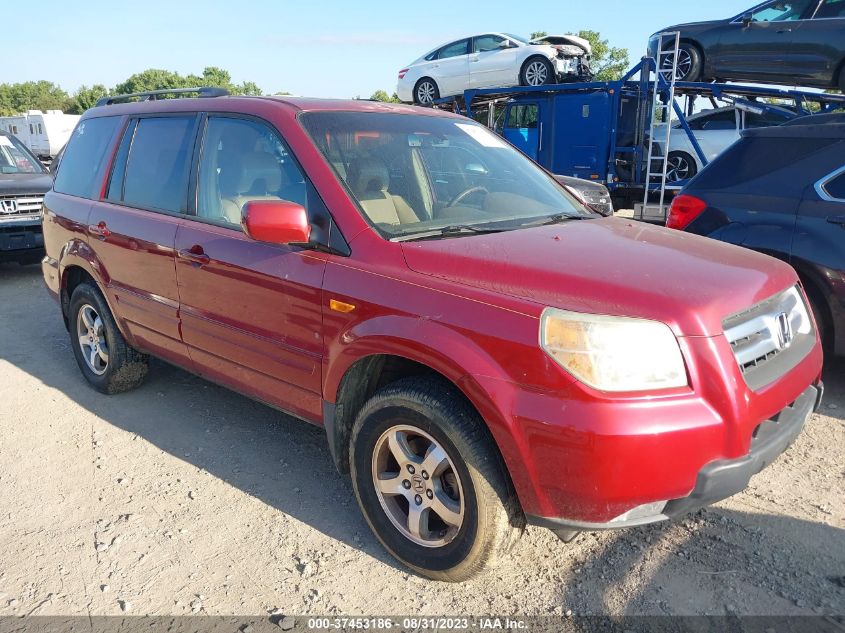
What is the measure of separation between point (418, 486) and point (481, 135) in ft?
6.90

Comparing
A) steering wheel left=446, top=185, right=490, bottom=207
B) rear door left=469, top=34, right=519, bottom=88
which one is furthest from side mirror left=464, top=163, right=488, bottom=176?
rear door left=469, top=34, right=519, bottom=88

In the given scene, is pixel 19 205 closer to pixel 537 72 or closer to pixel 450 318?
pixel 450 318

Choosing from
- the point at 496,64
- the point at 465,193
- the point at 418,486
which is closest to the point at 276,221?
the point at 465,193

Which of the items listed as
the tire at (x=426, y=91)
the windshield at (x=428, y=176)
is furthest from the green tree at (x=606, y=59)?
the windshield at (x=428, y=176)

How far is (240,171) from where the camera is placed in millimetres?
3410

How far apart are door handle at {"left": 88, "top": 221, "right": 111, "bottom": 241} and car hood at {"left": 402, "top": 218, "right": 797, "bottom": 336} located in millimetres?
2384

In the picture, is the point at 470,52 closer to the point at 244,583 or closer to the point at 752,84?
the point at 752,84

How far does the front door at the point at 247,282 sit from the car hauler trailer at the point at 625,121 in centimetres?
804

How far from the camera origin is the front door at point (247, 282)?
297 cm

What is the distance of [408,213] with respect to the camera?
2.99m

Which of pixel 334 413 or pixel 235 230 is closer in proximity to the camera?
pixel 334 413

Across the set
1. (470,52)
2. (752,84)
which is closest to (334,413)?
(752,84)

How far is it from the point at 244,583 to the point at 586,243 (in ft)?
6.36

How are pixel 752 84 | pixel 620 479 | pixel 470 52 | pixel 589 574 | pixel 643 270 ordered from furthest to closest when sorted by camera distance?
pixel 470 52, pixel 752 84, pixel 589 574, pixel 643 270, pixel 620 479
